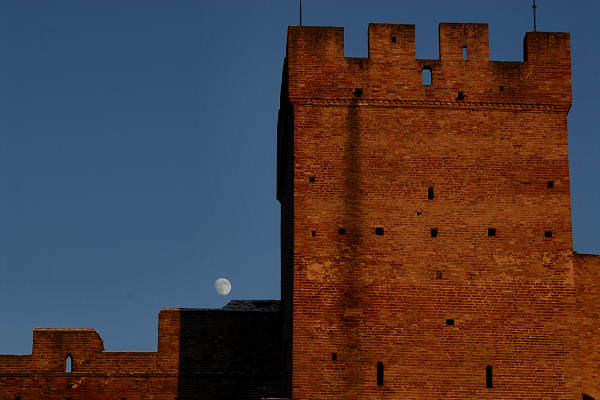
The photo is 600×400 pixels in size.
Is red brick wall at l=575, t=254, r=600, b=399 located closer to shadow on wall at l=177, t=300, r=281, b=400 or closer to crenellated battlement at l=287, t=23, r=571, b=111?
crenellated battlement at l=287, t=23, r=571, b=111

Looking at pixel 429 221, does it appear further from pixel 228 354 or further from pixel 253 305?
pixel 253 305

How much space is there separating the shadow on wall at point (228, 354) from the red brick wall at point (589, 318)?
784 centimetres

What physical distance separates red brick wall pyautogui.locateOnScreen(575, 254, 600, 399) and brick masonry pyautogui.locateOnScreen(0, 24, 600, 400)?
16 cm

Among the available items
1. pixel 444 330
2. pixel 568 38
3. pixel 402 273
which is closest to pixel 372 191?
pixel 402 273

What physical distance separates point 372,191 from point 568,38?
6334 millimetres

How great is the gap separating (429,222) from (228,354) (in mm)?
7441

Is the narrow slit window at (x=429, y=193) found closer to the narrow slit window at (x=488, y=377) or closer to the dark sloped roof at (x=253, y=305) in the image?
the narrow slit window at (x=488, y=377)

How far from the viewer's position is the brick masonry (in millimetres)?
24016

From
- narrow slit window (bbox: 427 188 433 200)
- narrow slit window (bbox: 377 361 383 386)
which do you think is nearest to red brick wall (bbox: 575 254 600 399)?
narrow slit window (bbox: 427 188 433 200)

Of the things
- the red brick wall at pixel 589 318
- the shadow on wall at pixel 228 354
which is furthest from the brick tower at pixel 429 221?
the red brick wall at pixel 589 318

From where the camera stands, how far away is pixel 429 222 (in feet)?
81.8

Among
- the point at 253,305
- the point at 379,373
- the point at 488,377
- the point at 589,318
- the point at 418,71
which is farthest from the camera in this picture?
the point at 253,305

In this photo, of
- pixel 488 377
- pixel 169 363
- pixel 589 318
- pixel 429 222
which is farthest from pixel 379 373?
pixel 169 363

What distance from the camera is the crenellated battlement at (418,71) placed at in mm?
25812
